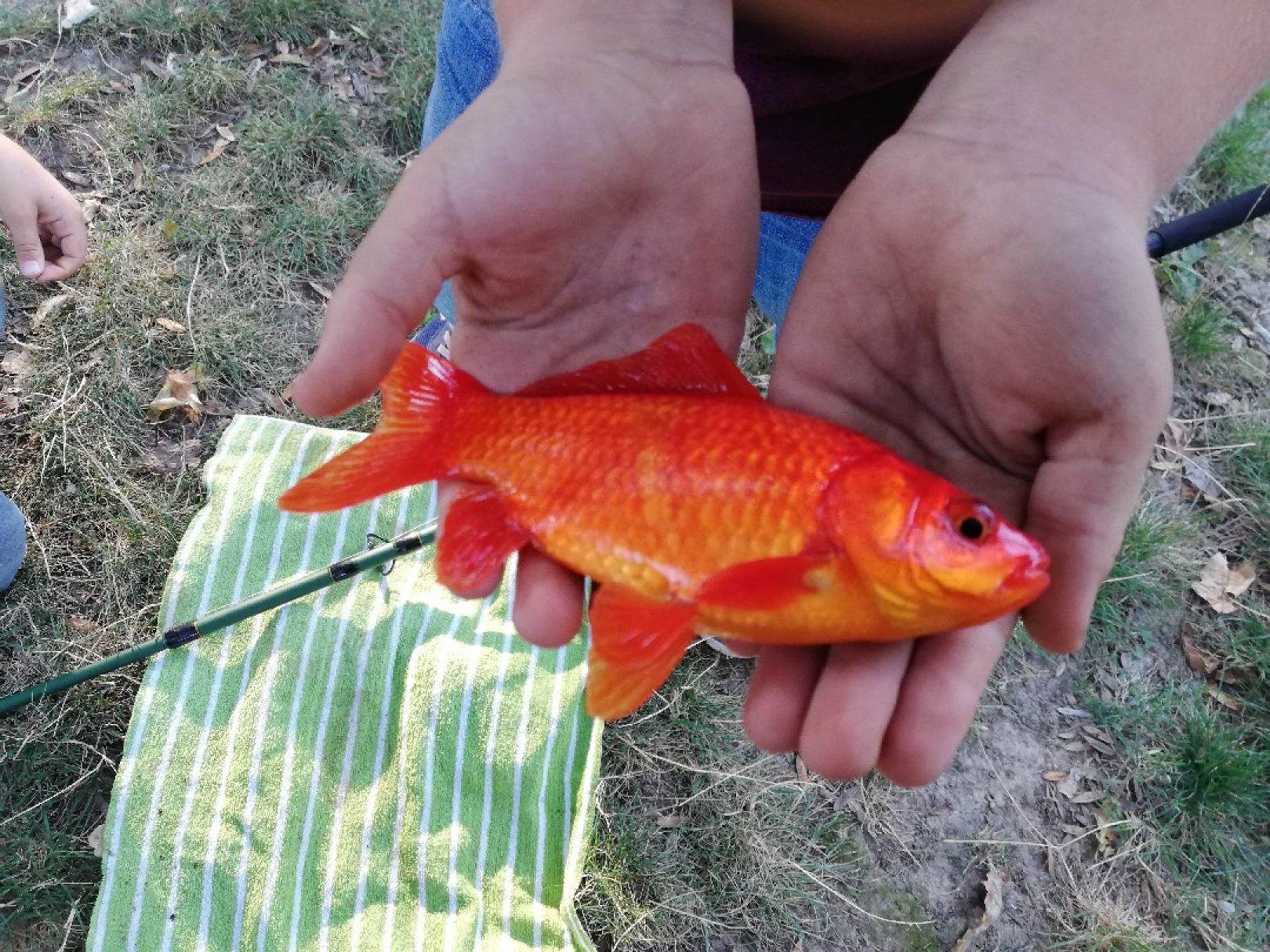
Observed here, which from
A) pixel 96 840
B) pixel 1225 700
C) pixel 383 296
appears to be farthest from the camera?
pixel 1225 700

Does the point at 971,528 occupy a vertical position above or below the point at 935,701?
above

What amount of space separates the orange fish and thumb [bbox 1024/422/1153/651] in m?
0.19

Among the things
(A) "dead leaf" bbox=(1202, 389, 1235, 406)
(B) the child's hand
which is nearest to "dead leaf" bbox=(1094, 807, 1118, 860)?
(A) "dead leaf" bbox=(1202, 389, 1235, 406)

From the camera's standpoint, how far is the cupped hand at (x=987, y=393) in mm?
1802

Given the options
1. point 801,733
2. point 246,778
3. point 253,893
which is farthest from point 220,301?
point 801,733

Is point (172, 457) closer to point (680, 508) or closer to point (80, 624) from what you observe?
point (80, 624)

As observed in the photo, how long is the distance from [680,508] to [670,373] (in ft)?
1.20

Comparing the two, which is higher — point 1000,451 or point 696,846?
point 1000,451

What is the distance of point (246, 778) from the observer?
301 cm

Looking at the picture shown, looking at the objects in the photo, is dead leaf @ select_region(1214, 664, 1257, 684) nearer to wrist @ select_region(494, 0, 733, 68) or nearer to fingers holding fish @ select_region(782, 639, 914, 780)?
fingers holding fish @ select_region(782, 639, 914, 780)

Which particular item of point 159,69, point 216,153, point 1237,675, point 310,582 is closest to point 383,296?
point 310,582

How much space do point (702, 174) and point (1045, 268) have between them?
861 mm

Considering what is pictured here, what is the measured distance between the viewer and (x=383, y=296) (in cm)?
182

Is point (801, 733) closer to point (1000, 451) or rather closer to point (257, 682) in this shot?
point (1000, 451)
